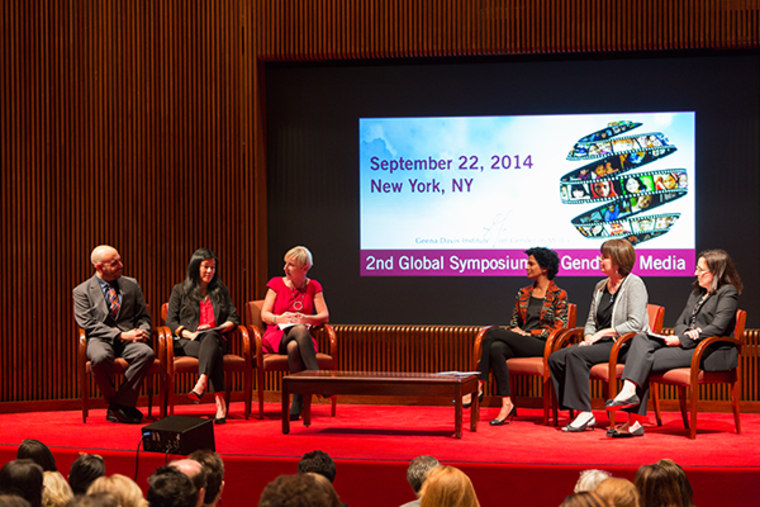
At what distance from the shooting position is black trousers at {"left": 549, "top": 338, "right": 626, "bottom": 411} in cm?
561

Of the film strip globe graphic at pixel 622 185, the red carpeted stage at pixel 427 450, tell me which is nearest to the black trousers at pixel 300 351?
the red carpeted stage at pixel 427 450

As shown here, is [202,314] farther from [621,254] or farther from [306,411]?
[621,254]

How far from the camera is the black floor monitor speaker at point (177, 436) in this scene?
12.4ft

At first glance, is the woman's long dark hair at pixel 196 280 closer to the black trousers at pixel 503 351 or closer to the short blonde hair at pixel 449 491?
the black trousers at pixel 503 351

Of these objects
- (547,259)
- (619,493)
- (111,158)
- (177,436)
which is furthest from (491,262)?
(619,493)

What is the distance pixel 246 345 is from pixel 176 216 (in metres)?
1.43

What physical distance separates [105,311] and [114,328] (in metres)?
0.13

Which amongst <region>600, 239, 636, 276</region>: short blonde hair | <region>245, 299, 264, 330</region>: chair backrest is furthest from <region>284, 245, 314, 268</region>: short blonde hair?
<region>600, 239, 636, 276</region>: short blonde hair

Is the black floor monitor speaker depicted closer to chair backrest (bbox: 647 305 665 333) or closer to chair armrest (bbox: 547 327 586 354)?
chair armrest (bbox: 547 327 586 354)

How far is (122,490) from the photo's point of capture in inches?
97.9

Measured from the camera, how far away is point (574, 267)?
6961mm

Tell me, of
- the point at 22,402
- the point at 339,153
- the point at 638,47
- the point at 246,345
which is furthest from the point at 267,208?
the point at 638,47

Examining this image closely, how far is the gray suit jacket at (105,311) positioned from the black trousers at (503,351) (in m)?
2.27

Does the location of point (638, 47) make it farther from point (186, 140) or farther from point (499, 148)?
point (186, 140)
